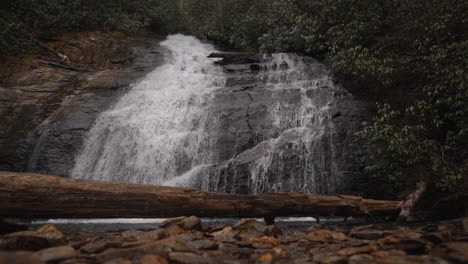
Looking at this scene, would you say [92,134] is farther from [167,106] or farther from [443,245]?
[443,245]

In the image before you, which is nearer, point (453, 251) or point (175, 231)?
point (453, 251)

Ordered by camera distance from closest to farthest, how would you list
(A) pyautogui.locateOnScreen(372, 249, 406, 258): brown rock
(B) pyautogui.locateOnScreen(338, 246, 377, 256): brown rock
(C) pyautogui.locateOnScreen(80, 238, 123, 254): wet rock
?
(A) pyautogui.locateOnScreen(372, 249, 406, 258): brown rock → (B) pyautogui.locateOnScreen(338, 246, 377, 256): brown rock → (C) pyautogui.locateOnScreen(80, 238, 123, 254): wet rock

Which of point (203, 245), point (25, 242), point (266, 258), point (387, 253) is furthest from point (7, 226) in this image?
point (387, 253)

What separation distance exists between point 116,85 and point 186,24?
1264 centimetres

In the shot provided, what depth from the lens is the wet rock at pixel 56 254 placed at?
3104 millimetres

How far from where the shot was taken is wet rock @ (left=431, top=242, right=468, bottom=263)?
3002 mm

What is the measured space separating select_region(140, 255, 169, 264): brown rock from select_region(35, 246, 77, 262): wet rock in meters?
0.74

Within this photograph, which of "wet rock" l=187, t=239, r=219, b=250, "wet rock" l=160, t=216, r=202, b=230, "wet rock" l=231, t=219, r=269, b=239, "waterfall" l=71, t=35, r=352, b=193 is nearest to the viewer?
"wet rock" l=187, t=239, r=219, b=250

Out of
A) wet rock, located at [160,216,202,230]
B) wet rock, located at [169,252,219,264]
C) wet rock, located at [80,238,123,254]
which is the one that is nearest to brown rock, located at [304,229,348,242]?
wet rock, located at [160,216,202,230]

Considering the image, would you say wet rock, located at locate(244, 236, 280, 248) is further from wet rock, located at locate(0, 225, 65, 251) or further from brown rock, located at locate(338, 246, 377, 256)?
wet rock, located at locate(0, 225, 65, 251)

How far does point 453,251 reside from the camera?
3236mm

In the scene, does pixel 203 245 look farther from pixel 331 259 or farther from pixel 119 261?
pixel 331 259

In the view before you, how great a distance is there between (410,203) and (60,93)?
1308 centimetres

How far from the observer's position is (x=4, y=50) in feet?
48.5
